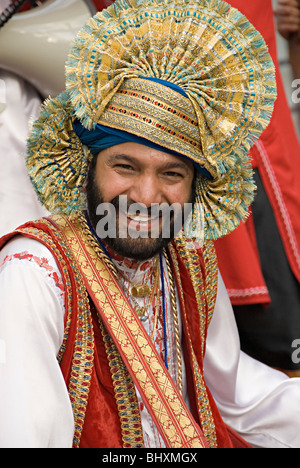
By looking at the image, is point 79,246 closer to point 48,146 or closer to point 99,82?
point 48,146

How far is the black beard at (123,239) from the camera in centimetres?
179

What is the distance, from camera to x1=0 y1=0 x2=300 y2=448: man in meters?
1.66

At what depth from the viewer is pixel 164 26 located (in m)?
1.73

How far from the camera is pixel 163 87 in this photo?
1703mm

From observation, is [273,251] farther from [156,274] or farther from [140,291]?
[140,291]

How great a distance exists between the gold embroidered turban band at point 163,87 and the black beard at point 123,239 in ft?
0.20

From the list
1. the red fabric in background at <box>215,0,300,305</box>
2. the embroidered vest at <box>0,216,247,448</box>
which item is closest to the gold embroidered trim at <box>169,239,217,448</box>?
the embroidered vest at <box>0,216,247,448</box>

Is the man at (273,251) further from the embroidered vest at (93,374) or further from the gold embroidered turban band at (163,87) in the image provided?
the gold embroidered turban band at (163,87)

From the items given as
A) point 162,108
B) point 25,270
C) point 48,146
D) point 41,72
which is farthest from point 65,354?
point 41,72

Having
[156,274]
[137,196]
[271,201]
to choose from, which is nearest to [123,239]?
[137,196]

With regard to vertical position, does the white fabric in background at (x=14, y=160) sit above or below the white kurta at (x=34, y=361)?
above

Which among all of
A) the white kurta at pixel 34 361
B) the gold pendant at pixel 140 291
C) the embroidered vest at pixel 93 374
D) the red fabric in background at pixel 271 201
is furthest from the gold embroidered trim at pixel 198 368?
the red fabric in background at pixel 271 201

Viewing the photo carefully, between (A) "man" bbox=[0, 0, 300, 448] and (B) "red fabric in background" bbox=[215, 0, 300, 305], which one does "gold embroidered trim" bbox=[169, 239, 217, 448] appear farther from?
(B) "red fabric in background" bbox=[215, 0, 300, 305]

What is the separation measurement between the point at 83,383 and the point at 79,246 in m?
0.36
